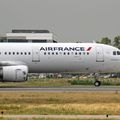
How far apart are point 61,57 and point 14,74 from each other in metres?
5.19

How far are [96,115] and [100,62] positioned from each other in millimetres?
23927

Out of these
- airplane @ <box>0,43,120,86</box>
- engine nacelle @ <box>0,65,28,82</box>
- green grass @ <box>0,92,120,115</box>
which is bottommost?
green grass @ <box>0,92,120,115</box>

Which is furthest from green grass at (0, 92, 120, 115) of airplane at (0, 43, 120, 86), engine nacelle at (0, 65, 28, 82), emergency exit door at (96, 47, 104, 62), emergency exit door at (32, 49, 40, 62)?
emergency exit door at (96, 47, 104, 62)

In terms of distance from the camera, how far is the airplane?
4406 centimetres

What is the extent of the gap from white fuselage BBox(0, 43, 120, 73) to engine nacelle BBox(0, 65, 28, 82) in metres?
1.82

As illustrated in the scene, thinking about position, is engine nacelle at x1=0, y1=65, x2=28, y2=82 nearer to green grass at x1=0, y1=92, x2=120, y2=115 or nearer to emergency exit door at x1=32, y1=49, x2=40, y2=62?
emergency exit door at x1=32, y1=49, x2=40, y2=62

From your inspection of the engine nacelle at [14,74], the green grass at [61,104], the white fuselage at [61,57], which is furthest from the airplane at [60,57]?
the green grass at [61,104]

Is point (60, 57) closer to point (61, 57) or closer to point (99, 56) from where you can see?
point (61, 57)

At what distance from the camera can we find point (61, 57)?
44625mm

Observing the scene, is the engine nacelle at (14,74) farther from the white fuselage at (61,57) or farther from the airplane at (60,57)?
the white fuselage at (61,57)

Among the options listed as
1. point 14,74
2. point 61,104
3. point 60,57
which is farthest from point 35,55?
point 61,104

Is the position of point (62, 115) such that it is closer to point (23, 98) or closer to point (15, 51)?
point (23, 98)

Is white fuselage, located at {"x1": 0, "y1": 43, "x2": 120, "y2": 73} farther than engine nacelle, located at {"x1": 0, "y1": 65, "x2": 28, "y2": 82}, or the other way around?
white fuselage, located at {"x1": 0, "y1": 43, "x2": 120, "y2": 73}

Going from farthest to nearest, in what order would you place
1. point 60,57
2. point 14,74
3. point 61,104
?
point 60,57 → point 14,74 → point 61,104
